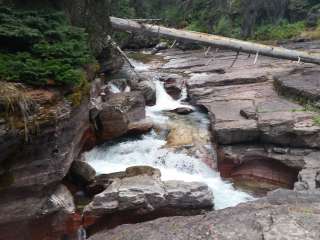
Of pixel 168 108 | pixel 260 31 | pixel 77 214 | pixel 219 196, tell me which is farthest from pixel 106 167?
pixel 260 31

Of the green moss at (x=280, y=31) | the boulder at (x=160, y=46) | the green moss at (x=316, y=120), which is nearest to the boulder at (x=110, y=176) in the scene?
the green moss at (x=316, y=120)

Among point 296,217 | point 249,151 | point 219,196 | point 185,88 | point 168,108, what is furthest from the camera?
point 185,88

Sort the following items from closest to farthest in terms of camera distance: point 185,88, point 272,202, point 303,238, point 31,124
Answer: point 303,238
point 272,202
point 31,124
point 185,88

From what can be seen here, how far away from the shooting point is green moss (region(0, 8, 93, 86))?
7762 mm

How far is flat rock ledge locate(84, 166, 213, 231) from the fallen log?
28.6 ft

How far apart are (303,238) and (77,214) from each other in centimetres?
521

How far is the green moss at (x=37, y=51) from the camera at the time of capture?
776 cm

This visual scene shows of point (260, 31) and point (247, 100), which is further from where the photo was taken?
point (260, 31)

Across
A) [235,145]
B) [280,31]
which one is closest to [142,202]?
[235,145]

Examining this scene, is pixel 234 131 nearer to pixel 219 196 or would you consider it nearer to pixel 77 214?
pixel 219 196

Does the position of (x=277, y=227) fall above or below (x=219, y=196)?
above

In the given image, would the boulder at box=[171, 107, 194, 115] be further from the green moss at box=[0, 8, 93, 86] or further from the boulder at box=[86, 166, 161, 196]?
the green moss at box=[0, 8, 93, 86]

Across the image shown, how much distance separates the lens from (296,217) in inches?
235

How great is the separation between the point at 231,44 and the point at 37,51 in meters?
9.85
